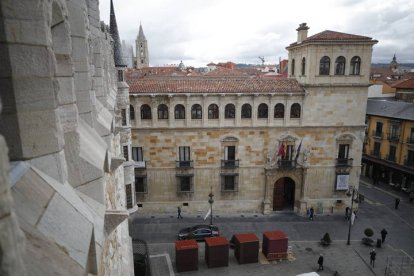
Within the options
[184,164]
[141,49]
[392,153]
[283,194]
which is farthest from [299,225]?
Answer: [141,49]

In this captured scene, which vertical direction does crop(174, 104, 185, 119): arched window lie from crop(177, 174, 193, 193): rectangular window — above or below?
above

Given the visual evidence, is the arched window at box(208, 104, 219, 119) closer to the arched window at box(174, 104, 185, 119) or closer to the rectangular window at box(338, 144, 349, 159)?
the arched window at box(174, 104, 185, 119)

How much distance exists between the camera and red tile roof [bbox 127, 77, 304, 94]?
2419cm

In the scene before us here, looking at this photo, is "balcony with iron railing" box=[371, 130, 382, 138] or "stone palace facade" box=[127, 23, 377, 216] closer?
"stone palace facade" box=[127, 23, 377, 216]

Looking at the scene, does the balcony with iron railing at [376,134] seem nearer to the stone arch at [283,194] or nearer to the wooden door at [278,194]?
the stone arch at [283,194]

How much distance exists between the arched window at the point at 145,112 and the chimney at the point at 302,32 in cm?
1437

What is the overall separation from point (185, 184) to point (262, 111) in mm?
8799

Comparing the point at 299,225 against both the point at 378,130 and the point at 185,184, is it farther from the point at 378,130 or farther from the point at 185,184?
the point at 378,130

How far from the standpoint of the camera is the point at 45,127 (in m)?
2.89

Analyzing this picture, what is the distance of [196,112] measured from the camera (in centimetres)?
2462

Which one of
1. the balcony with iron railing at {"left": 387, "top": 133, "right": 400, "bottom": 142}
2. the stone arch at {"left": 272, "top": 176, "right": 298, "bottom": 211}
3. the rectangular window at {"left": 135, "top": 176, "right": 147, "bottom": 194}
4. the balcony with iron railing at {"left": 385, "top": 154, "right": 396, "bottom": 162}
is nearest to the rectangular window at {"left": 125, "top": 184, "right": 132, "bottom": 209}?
the rectangular window at {"left": 135, "top": 176, "right": 147, "bottom": 194}

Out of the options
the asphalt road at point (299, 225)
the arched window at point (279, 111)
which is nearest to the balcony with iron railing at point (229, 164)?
the asphalt road at point (299, 225)

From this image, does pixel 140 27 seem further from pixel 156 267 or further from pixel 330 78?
pixel 156 267

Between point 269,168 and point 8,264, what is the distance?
976 inches
